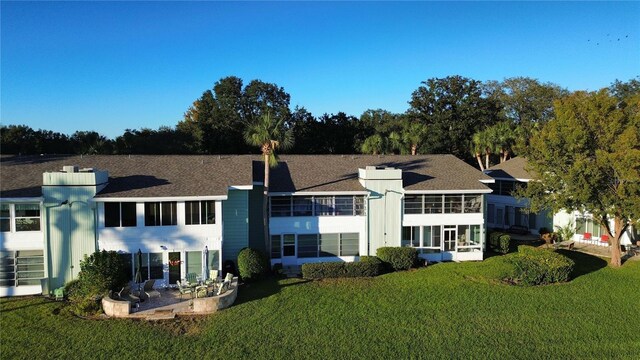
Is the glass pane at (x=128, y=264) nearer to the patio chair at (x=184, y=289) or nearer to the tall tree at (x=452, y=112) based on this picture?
the patio chair at (x=184, y=289)

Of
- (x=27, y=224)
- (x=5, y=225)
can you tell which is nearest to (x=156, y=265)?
(x=27, y=224)

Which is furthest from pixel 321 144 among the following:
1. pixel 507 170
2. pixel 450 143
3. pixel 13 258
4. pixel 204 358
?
pixel 204 358

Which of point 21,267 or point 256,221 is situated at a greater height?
point 256,221

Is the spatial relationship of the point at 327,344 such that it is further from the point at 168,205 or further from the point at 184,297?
the point at 168,205

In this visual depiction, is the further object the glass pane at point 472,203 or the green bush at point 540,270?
the glass pane at point 472,203

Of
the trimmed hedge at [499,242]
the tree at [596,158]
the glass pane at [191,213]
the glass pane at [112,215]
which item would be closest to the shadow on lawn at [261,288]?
the glass pane at [191,213]

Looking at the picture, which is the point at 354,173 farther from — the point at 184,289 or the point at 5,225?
the point at 5,225

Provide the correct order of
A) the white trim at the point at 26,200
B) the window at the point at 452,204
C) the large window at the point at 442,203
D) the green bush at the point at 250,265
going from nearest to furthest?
the white trim at the point at 26,200
the green bush at the point at 250,265
the large window at the point at 442,203
the window at the point at 452,204
